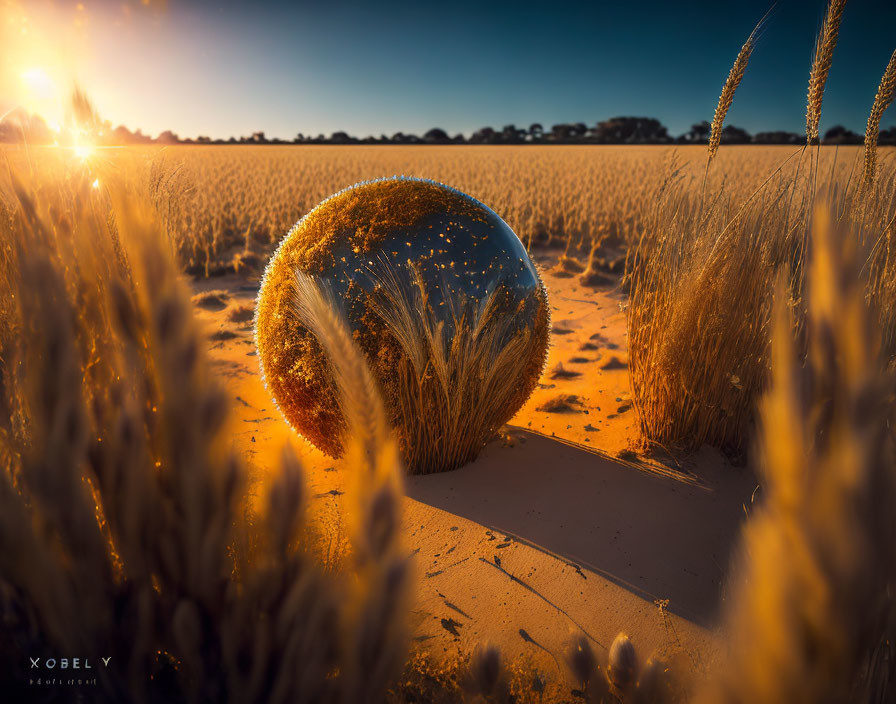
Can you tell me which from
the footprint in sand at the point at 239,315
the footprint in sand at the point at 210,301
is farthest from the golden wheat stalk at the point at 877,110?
the footprint in sand at the point at 210,301

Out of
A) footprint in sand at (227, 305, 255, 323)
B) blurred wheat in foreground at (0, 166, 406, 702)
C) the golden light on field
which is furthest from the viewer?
footprint in sand at (227, 305, 255, 323)

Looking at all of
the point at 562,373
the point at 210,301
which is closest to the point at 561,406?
the point at 562,373

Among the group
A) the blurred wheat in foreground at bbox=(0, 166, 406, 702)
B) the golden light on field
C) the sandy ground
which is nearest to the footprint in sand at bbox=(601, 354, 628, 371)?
the sandy ground

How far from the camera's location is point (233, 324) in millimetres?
6180

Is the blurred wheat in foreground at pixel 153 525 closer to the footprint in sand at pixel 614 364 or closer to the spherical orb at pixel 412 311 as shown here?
the spherical orb at pixel 412 311

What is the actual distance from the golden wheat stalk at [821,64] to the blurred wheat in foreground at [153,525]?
10.6 ft

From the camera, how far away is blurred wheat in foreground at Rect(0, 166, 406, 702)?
2.85ft

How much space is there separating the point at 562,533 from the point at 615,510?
1.27 feet

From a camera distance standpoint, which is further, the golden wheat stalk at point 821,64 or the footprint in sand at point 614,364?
the footprint in sand at point 614,364

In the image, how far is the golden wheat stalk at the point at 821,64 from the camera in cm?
267

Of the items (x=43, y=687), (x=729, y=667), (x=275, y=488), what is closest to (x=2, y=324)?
(x=43, y=687)

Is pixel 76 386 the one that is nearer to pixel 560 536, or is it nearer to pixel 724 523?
pixel 560 536

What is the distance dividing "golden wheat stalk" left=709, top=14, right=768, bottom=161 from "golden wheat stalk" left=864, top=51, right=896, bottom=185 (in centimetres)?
82

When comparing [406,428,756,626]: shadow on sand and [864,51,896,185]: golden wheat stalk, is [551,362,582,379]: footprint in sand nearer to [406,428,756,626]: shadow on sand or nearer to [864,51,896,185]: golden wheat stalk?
[406,428,756,626]: shadow on sand
